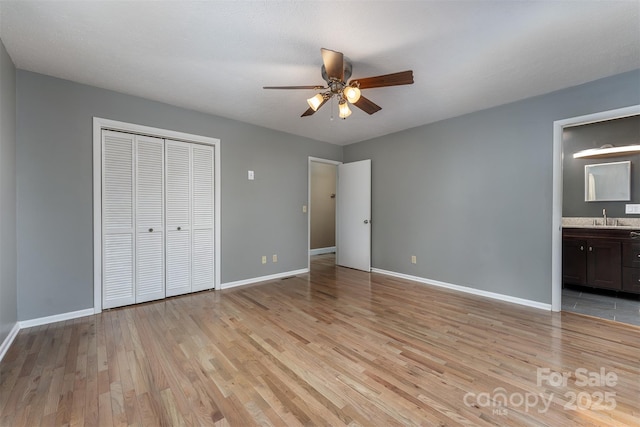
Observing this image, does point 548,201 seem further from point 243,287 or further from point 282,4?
point 243,287

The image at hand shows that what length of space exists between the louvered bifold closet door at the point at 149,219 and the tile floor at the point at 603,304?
4.86m

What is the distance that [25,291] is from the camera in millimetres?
2475

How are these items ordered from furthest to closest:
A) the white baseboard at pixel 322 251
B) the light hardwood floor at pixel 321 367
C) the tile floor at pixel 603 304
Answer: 1. the white baseboard at pixel 322 251
2. the tile floor at pixel 603 304
3. the light hardwood floor at pixel 321 367

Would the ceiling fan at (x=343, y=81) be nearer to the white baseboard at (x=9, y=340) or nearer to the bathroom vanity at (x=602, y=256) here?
the white baseboard at (x=9, y=340)

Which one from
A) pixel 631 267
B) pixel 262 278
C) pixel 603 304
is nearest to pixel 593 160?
pixel 631 267

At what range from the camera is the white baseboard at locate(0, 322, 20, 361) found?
2006mm

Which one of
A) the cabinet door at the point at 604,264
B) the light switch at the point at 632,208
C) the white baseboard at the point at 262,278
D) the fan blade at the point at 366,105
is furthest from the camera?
the white baseboard at the point at 262,278

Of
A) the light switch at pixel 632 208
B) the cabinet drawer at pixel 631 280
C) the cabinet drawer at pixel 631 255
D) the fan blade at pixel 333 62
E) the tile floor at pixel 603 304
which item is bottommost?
the tile floor at pixel 603 304

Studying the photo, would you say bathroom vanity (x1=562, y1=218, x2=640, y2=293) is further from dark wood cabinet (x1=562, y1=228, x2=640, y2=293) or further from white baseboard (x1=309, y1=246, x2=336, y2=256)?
white baseboard (x1=309, y1=246, x2=336, y2=256)

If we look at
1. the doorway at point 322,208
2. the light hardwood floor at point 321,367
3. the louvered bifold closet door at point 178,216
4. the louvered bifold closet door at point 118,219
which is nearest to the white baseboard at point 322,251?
the doorway at point 322,208

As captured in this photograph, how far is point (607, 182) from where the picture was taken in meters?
3.70

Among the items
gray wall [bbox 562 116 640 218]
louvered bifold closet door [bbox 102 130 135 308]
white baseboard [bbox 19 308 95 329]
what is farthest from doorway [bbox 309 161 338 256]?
white baseboard [bbox 19 308 95 329]

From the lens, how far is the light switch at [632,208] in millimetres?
3486

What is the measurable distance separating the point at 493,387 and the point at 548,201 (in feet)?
7.60
